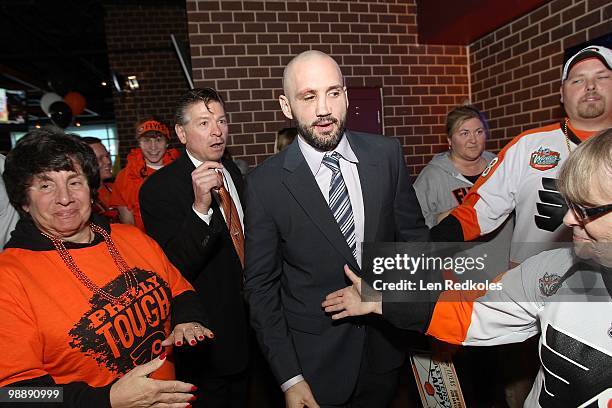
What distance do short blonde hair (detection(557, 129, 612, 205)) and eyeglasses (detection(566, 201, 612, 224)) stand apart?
15 millimetres

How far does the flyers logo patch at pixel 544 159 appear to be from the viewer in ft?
6.34

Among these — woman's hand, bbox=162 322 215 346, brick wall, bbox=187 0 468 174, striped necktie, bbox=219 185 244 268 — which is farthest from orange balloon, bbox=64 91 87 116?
woman's hand, bbox=162 322 215 346

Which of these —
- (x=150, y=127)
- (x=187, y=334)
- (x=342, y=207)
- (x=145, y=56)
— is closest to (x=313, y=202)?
(x=342, y=207)

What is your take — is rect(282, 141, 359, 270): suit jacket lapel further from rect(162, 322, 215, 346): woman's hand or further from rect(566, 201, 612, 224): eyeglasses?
rect(566, 201, 612, 224): eyeglasses

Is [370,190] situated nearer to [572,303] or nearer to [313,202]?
[313,202]

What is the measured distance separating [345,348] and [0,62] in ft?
40.0

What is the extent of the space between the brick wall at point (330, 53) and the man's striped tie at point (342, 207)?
2.78 meters

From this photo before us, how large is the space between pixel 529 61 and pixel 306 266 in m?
3.28

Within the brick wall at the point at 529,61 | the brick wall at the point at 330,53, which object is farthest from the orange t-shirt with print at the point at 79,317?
the brick wall at the point at 529,61

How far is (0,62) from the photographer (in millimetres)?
10000

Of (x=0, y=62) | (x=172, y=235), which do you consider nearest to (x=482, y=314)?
(x=172, y=235)

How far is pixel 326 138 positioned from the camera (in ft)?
5.24

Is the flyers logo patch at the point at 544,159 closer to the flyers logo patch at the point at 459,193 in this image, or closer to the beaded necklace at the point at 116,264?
the flyers logo patch at the point at 459,193

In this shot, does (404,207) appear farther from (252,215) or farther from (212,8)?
(212,8)
